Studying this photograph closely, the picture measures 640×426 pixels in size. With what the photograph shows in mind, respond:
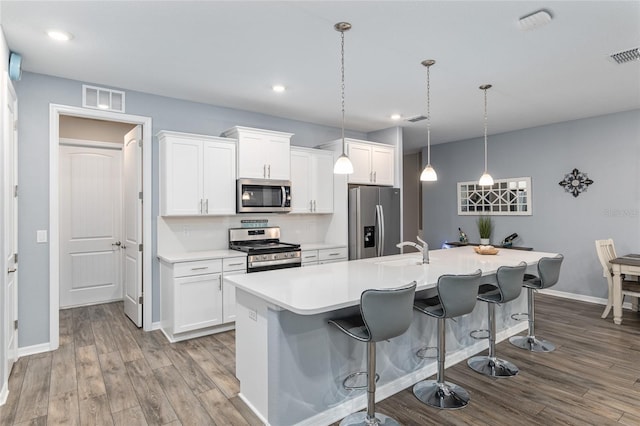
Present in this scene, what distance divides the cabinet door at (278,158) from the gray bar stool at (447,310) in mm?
2537

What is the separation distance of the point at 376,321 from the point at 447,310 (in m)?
0.73

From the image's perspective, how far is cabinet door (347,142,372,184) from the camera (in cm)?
525

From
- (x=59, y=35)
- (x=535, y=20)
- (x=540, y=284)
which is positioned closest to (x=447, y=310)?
(x=540, y=284)

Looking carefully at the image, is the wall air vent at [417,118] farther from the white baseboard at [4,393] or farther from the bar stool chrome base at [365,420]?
the white baseboard at [4,393]

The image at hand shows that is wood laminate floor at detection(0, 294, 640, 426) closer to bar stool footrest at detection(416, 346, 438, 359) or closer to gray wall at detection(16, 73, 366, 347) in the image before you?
bar stool footrest at detection(416, 346, 438, 359)

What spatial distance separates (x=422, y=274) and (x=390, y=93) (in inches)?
89.0

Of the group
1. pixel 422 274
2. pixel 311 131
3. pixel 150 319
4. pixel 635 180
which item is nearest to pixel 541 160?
pixel 635 180

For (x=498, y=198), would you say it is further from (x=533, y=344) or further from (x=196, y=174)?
(x=196, y=174)

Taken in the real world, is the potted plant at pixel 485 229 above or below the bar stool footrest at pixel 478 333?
above

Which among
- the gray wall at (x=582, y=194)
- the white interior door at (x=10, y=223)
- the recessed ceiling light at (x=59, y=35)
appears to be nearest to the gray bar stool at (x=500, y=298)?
the gray wall at (x=582, y=194)

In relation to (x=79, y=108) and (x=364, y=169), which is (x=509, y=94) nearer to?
(x=364, y=169)

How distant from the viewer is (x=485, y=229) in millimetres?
6457

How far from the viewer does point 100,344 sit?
373cm

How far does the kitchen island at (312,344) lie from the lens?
7.13 feet
